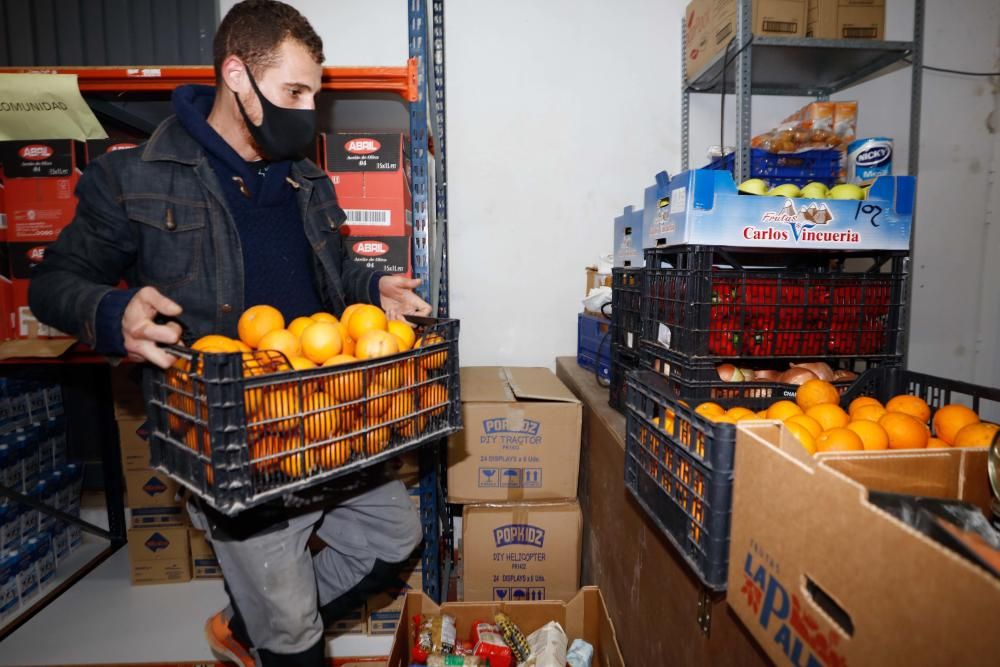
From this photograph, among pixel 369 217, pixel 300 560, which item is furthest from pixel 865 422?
pixel 369 217

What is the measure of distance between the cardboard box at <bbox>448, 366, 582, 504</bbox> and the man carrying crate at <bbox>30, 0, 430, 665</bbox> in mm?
520

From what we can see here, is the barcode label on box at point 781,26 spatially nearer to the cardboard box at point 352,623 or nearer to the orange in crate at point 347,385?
the orange in crate at point 347,385

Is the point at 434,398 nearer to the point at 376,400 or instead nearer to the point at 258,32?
the point at 376,400

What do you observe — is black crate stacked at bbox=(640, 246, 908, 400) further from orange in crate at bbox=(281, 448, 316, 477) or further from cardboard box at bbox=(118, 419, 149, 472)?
cardboard box at bbox=(118, 419, 149, 472)

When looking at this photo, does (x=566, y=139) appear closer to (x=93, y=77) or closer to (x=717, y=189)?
(x=717, y=189)

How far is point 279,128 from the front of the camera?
147cm

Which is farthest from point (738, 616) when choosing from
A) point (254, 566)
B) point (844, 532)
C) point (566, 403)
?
point (566, 403)

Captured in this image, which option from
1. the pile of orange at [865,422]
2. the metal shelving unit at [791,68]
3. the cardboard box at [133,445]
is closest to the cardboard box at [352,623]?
the cardboard box at [133,445]

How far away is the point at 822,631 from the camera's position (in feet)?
2.19

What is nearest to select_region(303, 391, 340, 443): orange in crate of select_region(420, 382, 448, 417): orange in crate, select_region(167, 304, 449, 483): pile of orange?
select_region(167, 304, 449, 483): pile of orange

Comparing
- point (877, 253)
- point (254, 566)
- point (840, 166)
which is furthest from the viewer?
point (840, 166)

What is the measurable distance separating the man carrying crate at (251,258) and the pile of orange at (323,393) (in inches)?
11.3

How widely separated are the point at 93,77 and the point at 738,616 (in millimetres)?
2579

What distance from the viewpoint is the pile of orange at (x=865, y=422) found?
0.95 meters
